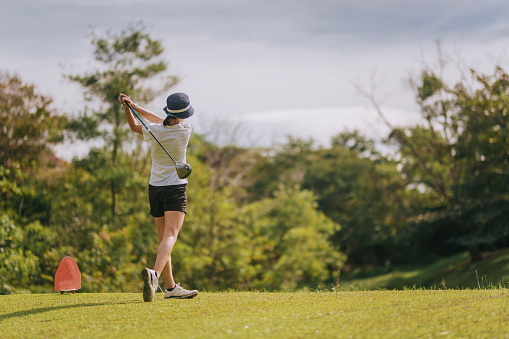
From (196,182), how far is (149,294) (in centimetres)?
1718

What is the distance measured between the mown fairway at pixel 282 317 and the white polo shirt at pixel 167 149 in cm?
139

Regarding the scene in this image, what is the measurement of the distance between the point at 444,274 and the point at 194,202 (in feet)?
51.3

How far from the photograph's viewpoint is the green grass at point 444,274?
77.1ft

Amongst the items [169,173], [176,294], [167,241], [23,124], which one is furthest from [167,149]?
[23,124]

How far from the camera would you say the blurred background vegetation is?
52.2ft

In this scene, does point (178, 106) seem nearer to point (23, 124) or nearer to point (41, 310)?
point (41, 310)

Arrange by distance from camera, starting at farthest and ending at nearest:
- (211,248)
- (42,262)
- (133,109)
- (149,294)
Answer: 1. (211,248)
2. (42,262)
3. (133,109)
4. (149,294)

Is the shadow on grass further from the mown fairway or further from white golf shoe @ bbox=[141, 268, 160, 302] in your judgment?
white golf shoe @ bbox=[141, 268, 160, 302]

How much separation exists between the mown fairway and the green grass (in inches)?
587

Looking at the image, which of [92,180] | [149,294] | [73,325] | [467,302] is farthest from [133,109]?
[92,180]

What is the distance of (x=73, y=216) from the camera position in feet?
56.6

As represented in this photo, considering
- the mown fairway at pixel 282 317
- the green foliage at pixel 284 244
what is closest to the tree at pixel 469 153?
the green foliage at pixel 284 244

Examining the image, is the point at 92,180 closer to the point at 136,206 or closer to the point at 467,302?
the point at 136,206

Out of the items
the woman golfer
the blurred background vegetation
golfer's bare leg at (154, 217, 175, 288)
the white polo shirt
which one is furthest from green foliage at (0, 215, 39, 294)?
the white polo shirt
